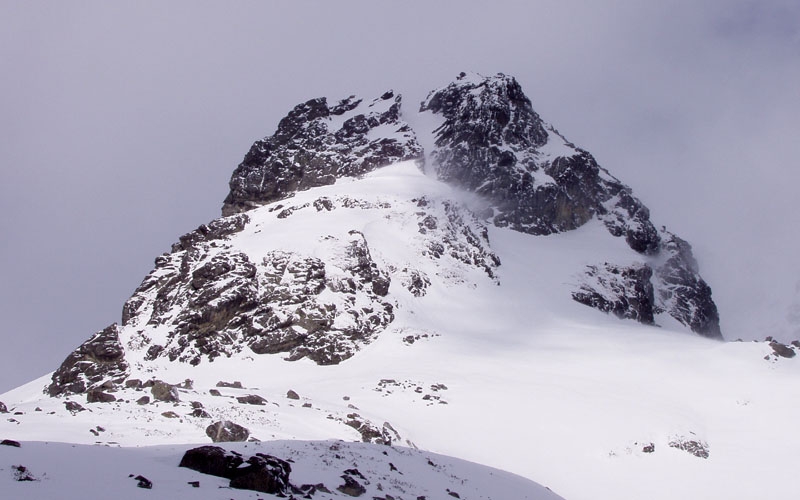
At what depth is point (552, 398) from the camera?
38.0m

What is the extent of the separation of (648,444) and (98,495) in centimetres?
2852

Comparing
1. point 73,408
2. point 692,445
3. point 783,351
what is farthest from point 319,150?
point 73,408

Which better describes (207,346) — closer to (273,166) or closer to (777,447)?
(777,447)

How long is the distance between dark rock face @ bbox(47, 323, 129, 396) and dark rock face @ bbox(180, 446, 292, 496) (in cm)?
3648

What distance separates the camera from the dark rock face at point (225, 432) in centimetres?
2136

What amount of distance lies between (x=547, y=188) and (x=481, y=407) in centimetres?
6662

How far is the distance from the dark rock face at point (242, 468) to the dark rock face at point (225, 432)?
6335mm

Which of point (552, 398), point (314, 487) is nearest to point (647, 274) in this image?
point (552, 398)

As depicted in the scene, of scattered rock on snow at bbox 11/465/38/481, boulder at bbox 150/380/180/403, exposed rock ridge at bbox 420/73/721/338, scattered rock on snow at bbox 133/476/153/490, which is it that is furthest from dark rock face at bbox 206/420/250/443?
exposed rock ridge at bbox 420/73/721/338

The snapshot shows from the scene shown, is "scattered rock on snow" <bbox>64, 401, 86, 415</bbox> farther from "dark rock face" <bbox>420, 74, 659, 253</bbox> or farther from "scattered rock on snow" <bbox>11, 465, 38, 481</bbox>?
"dark rock face" <bbox>420, 74, 659, 253</bbox>

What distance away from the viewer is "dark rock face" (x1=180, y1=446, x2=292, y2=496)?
13648 millimetres

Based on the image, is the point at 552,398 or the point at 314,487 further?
the point at 552,398

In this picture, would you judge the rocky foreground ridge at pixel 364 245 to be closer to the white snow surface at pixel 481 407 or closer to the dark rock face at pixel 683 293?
the dark rock face at pixel 683 293

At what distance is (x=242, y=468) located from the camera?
14.0 metres
